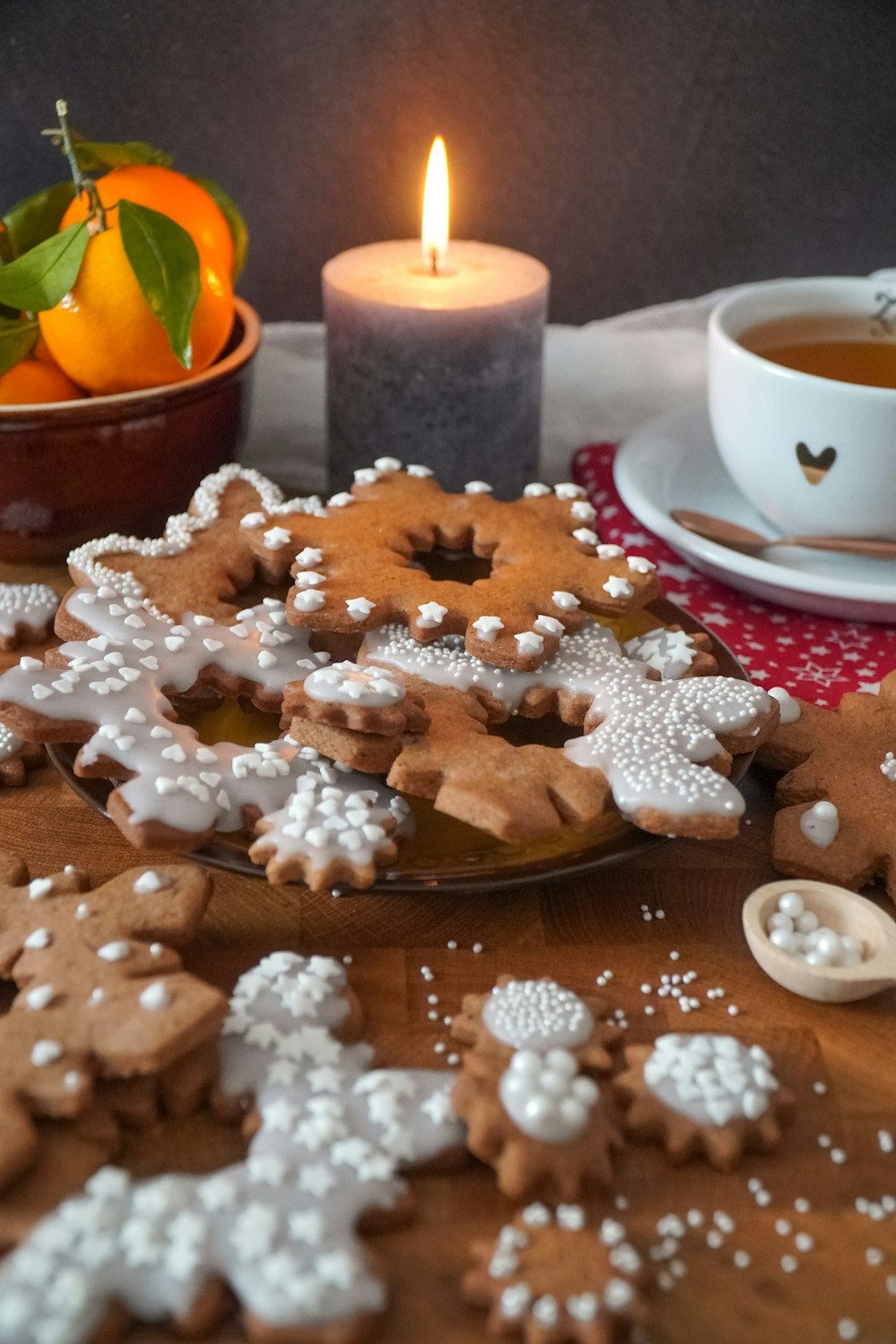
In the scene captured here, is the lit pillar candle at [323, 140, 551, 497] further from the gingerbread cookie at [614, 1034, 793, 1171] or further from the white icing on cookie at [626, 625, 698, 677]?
the gingerbread cookie at [614, 1034, 793, 1171]

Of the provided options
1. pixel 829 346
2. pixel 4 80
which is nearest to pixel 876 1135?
pixel 829 346

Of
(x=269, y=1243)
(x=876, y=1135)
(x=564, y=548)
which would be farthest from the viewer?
(x=564, y=548)

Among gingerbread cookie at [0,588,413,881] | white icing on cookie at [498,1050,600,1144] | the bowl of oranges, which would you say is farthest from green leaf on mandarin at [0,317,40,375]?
white icing on cookie at [498,1050,600,1144]

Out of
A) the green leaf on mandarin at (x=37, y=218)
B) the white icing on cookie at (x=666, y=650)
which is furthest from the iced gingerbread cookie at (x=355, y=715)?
the green leaf on mandarin at (x=37, y=218)

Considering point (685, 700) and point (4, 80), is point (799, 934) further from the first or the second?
point (4, 80)

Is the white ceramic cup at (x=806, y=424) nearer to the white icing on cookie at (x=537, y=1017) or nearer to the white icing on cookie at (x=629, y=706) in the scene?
the white icing on cookie at (x=629, y=706)

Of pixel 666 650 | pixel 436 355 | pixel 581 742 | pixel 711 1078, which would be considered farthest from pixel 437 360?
pixel 711 1078

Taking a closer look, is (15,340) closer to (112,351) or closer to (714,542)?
(112,351)
